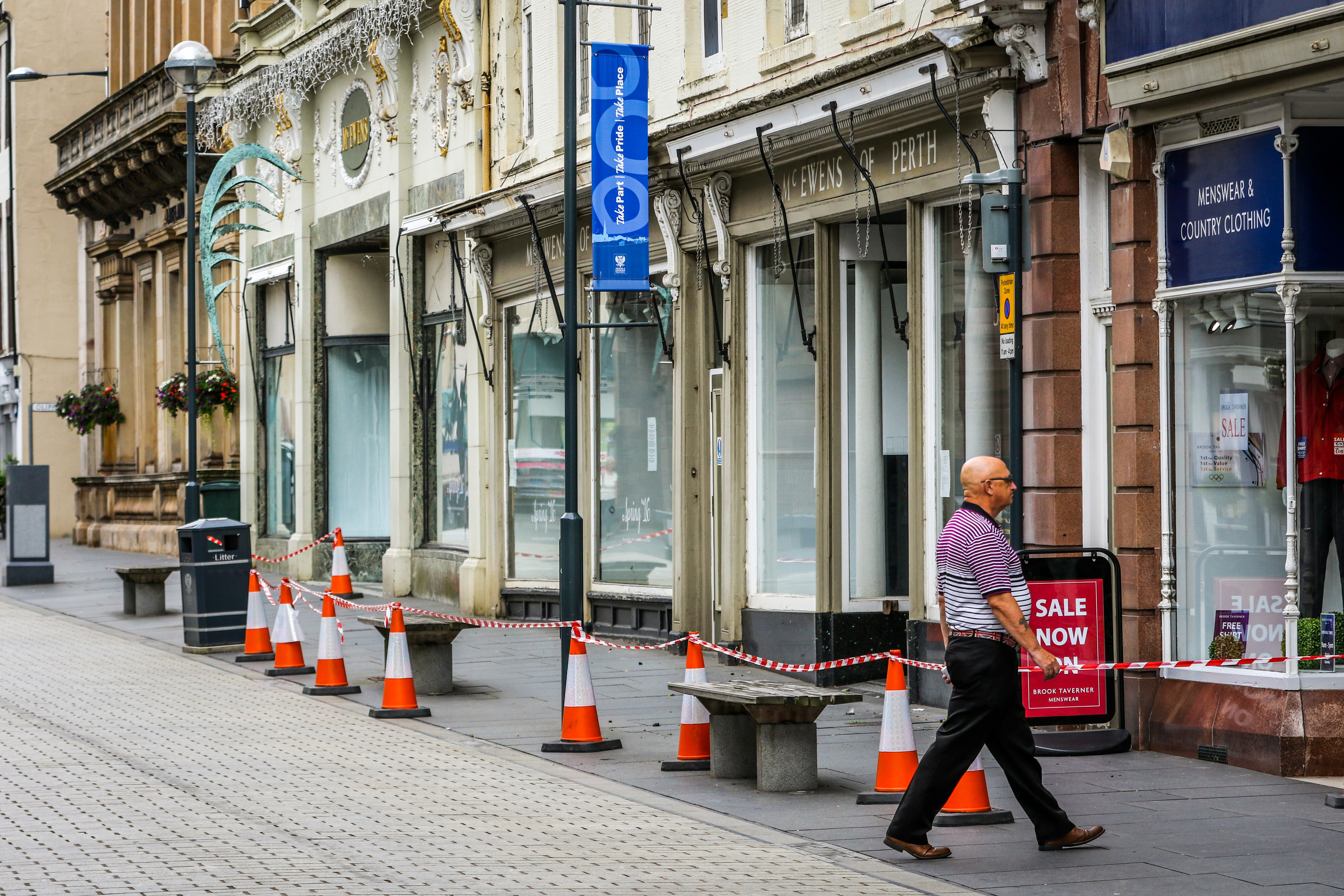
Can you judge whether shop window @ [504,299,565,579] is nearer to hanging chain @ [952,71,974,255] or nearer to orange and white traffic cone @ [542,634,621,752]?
hanging chain @ [952,71,974,255]

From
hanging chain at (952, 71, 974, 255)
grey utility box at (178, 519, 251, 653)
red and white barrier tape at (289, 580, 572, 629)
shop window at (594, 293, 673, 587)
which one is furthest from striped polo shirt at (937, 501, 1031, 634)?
grey utility box at (178, 519, 251, 653)

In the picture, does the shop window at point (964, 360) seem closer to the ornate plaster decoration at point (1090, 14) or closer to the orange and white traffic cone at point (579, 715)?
the ornate plaster decoration at point (1090, 14)

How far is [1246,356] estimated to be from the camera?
11.9 metres

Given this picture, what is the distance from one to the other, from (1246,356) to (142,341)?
1195 inches

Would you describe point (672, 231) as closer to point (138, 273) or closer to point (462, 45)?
point (462, 45)

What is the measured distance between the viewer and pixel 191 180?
77.8ft

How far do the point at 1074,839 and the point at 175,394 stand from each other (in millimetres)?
25558

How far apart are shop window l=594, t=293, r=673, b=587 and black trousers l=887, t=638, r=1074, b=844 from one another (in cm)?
964

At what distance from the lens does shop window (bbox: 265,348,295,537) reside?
94.8ft

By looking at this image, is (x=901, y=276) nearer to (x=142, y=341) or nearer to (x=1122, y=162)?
(x=1122, y=162)

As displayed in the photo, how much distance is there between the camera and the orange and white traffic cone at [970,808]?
9.47 meters

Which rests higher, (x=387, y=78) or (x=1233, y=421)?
(x=387, y=78)

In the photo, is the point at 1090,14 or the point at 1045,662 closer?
the point at 1045,662

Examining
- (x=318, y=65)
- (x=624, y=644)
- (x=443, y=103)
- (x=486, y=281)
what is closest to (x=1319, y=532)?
(x=624, y=644)
